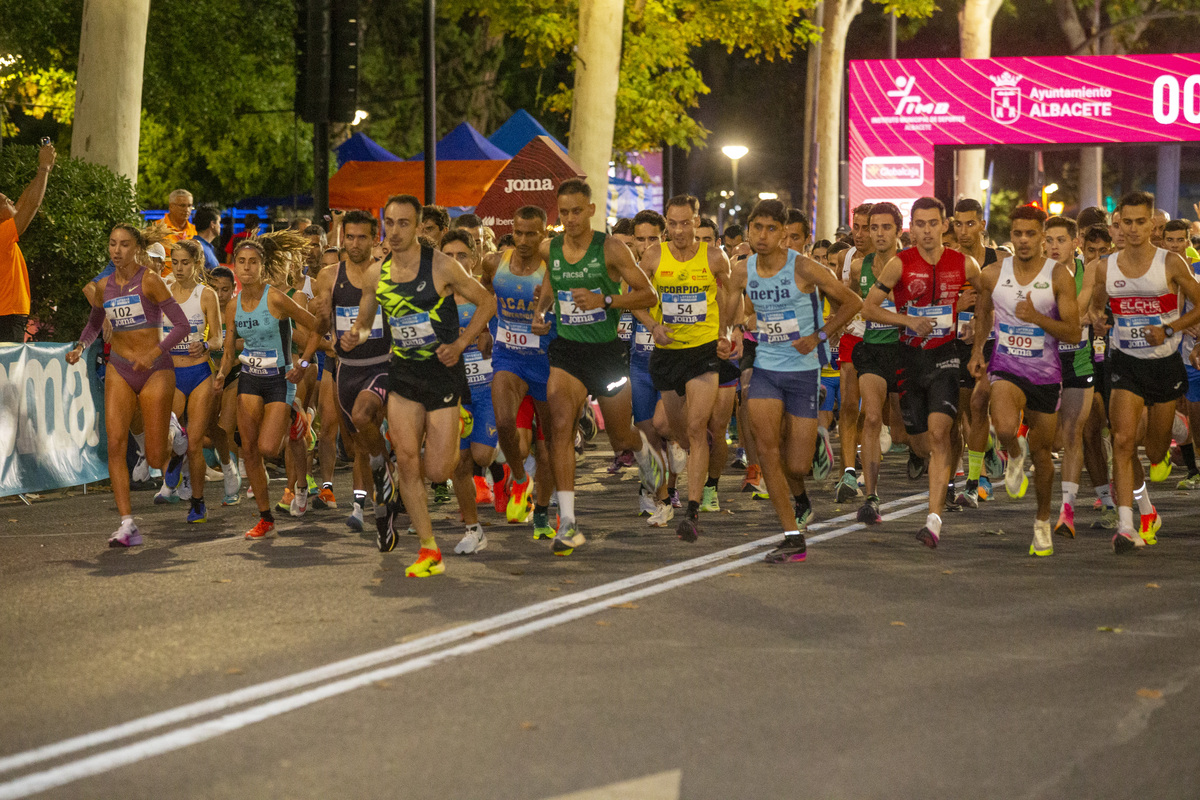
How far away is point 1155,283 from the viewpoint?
9.79 metres

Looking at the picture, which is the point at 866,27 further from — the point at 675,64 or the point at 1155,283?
the point at 1155,283

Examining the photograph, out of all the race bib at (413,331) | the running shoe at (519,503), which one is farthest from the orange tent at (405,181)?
the race bib at (413,331)

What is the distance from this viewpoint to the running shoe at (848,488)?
12.1 meters

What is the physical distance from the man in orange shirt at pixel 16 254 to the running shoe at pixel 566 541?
6.26 meters

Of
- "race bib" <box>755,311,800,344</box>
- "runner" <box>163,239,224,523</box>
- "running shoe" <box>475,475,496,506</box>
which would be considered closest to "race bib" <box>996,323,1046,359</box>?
"race bib" <box>755,311,800,344</box>

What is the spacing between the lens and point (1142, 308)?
9820 millimetres

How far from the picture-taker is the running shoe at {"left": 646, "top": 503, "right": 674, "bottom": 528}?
10750 mm

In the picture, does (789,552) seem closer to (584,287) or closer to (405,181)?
(584,287)

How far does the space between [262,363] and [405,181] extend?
1259 cm

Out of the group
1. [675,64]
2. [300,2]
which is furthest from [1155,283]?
[675,64]

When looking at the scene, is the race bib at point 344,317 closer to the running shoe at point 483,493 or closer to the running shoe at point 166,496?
the running shoe at point 483,493

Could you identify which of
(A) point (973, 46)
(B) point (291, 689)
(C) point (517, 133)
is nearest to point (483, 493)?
(B) point (291, 689)

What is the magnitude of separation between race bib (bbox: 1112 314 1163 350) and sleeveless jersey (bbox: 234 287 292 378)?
5.55 meters

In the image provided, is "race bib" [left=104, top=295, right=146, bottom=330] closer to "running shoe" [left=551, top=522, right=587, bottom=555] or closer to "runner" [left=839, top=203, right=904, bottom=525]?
"running shoe" [left=551, top=522, right=587, bottom=555]
